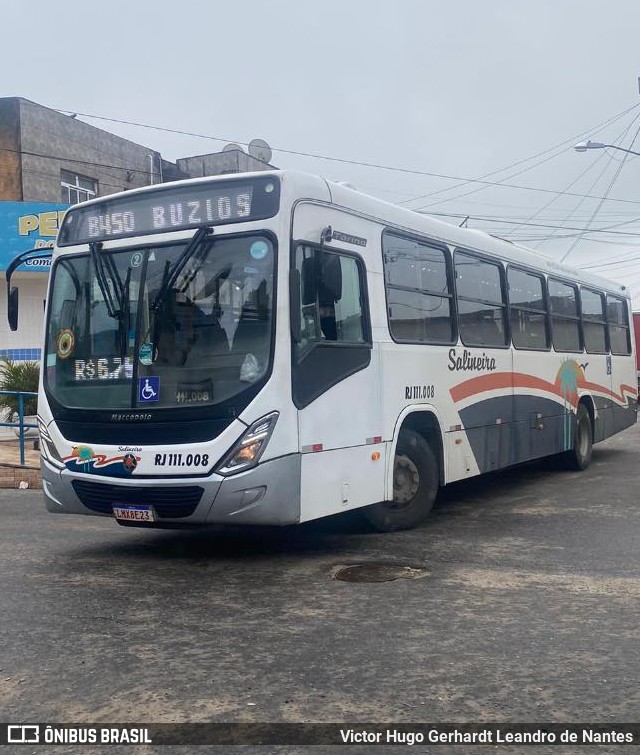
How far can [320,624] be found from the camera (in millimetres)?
5602

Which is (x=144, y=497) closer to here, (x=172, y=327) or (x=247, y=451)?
(x=247, y=451)

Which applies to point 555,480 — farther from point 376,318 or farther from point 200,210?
point 200,210

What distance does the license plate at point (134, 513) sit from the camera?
7078 millimetres

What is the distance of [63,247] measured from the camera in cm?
811

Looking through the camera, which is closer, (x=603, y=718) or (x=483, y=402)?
(x=603, y=718)

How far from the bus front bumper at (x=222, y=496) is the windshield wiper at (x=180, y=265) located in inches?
Result: 58.4

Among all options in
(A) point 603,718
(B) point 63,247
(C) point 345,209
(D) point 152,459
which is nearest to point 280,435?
(D) point 152,459

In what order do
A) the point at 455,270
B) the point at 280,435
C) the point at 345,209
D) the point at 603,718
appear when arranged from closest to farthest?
the point at 603,718
the point at 280,435
the point at 345,209
the point at 455,270

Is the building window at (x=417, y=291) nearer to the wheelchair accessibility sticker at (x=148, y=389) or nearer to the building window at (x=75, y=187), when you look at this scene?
the wheelchair accessibility sticker at (x=148, y=389)

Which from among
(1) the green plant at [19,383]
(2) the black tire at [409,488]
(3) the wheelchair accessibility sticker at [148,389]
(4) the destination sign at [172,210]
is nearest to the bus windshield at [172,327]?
(3) the wheelchair accessibility sticker at [148,389]

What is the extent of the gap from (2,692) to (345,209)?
5.04 m

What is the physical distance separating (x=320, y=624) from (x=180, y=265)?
10.5 ft

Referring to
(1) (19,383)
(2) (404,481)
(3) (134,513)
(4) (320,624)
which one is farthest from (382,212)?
(1) (19,383)

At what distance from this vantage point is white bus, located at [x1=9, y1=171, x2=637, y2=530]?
691 cm
